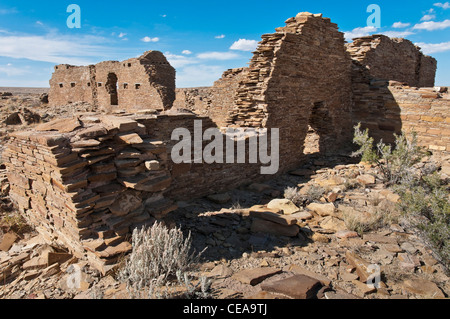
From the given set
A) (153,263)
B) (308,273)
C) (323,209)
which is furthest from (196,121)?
(308,273)

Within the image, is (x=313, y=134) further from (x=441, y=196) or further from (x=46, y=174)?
(x=46, y=174)

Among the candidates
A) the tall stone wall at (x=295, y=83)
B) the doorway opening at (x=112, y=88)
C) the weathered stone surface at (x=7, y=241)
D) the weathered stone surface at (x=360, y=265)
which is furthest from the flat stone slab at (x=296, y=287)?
the doorway opening at (x=112, y=88)

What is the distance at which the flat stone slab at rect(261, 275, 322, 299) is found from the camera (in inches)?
111

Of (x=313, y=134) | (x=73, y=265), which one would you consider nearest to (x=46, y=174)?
(x=73, y=265)

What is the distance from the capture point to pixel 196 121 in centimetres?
594

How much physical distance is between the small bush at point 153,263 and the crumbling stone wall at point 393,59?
31.3 ft

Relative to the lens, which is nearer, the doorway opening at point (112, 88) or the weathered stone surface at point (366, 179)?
the weathered stone surface at point (366, 179)

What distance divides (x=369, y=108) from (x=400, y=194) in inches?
198

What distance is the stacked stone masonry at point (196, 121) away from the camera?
3578mm

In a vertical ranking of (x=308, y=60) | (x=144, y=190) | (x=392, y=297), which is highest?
(x=308, y=60)

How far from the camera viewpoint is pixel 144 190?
3.98 m

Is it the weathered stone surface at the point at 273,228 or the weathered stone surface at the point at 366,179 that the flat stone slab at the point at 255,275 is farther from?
the weathered stone surface at the point at 366,179

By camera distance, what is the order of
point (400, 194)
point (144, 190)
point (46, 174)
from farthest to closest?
1. point (400, 194)
2. point (144, 190)
3. point (46, 174)
